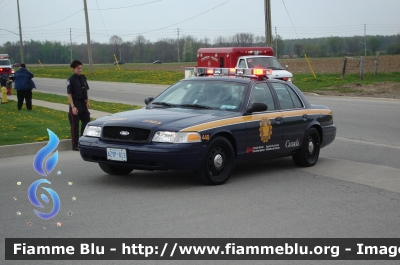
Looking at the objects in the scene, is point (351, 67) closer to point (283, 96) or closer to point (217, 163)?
point (283, 96)

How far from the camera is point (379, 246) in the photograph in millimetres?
6066

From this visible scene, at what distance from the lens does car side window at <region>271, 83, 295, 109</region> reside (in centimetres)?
1041

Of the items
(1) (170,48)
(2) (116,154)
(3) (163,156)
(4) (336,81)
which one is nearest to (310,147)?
(3) (163,156)

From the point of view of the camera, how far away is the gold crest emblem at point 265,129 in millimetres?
9695

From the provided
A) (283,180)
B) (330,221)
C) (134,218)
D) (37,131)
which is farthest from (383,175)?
(37,131)

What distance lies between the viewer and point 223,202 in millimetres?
7871

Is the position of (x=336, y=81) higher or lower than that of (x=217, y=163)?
lower

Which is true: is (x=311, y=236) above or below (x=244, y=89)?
below

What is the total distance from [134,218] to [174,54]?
485 ft

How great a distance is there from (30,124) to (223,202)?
30.6ft

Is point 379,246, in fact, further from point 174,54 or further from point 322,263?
point 174,54

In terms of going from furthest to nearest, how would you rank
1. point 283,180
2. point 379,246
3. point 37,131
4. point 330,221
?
point 37,131 → point 283,180 → point 330,221 → point 379,246

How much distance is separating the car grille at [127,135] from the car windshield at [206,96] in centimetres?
124

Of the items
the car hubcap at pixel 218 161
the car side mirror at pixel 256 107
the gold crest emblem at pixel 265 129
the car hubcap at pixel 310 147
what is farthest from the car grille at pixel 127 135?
the car hubcap at pixel 310 147
